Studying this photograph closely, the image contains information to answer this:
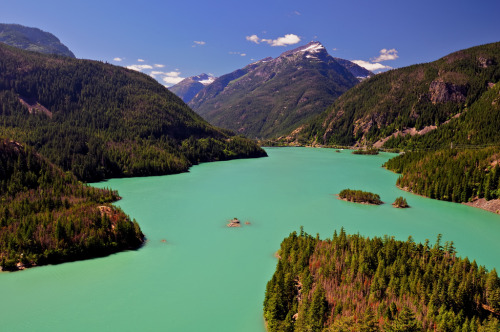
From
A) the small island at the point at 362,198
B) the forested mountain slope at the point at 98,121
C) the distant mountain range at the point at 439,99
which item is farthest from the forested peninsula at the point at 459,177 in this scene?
the distant mountain range at the point at 439,99

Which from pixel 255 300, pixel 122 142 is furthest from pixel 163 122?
pixel 255 300

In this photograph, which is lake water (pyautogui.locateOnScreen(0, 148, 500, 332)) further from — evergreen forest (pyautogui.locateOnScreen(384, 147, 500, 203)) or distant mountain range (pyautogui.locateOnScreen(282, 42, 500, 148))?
distant mountain range (pyautogui.locateOnScreen(282, 42, 500, 148))

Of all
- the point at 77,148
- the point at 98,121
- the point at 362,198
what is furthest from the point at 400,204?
the point at 98,121

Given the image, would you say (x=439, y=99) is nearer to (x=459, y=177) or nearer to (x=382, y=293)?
(x=459, y=177)

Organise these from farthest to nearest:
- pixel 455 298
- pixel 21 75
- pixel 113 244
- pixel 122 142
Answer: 1. pixel 21 75
2. pixel 122 142
3. pixel 113 244
4. pixel 455 298

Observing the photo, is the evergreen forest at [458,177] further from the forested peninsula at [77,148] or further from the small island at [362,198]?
the forested peninsula at [77,148]

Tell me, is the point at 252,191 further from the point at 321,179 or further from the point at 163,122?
the point at 163,122
